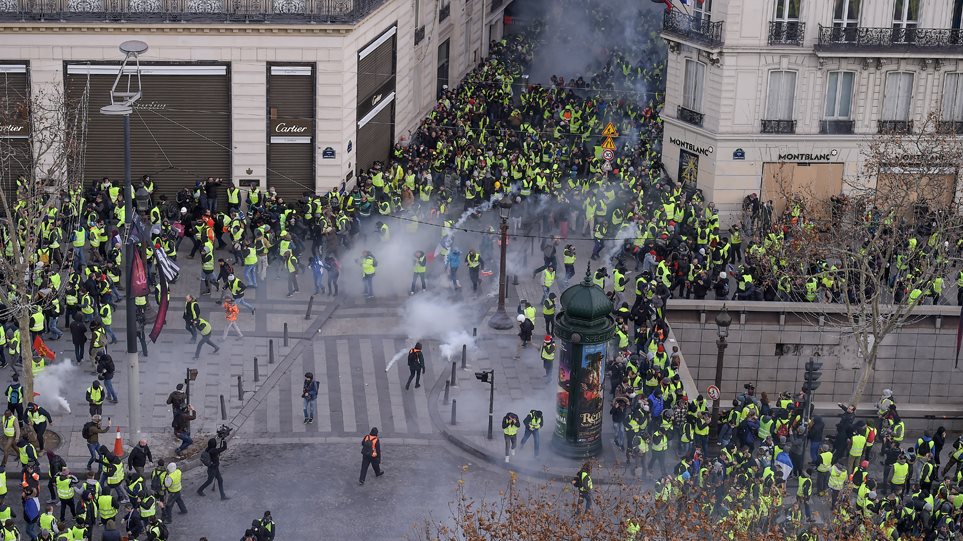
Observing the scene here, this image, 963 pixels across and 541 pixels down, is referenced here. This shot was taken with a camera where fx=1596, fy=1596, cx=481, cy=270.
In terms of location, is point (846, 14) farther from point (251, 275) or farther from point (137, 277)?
point (137, 277)

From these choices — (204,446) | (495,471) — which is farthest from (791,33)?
(204,446)

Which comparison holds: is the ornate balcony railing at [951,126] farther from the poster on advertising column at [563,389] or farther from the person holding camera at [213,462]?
the person holding camera at [213,462]

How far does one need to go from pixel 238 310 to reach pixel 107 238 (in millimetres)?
5195

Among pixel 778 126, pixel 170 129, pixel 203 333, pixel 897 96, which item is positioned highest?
pixel 897 96

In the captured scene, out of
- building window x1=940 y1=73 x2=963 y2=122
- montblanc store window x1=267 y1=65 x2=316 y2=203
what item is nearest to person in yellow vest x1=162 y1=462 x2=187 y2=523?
montblanc store window x1=267 y1=65 x2=316 y2=203

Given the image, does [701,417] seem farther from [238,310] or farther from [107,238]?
[107,238]

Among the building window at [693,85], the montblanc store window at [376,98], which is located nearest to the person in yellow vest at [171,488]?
the montblanc store window at [376,98]

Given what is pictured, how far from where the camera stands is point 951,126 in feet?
178

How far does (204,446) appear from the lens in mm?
36500

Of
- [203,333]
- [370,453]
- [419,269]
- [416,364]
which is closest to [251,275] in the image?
[419,269]

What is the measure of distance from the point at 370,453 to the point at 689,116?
25029mm

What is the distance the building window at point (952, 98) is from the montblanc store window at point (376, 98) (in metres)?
19.6

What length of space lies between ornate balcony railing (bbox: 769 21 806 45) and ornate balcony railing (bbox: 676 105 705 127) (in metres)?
3.72

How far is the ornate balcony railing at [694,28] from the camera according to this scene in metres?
54.1
